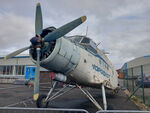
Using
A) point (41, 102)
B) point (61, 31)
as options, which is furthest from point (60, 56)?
point (41, 102)

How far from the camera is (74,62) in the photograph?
19.0 feet

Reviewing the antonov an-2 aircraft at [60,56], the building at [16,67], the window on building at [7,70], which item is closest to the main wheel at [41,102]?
the antonov an-2 aircraft at [60,56]

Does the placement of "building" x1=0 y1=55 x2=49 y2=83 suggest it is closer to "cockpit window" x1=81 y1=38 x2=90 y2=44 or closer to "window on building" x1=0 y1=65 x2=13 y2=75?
"window on building" x1=0 y1=65 x2=13 y2=75

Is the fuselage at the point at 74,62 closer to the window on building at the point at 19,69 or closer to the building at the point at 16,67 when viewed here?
the building at the point at 16,67

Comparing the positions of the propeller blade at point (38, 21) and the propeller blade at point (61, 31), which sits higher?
the propeller blade at point (38, 21)

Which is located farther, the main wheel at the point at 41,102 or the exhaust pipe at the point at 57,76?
the main wheel at the point at 41,102

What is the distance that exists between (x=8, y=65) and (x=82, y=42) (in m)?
36.4

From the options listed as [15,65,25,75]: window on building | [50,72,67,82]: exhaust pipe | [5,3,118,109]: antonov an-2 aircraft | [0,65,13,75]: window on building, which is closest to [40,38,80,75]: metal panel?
[5,3,118,109]: antonov an-2 aircraft

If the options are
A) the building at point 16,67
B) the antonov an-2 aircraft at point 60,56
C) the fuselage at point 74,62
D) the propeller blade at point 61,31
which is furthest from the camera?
the building at point 16,67

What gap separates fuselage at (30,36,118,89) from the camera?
511 centimetres

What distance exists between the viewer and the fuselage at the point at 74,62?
16.8 feet

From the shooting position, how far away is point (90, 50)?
24.0ft

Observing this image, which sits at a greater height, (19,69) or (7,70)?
(19,69)

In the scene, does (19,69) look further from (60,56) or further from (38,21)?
(60,56)
